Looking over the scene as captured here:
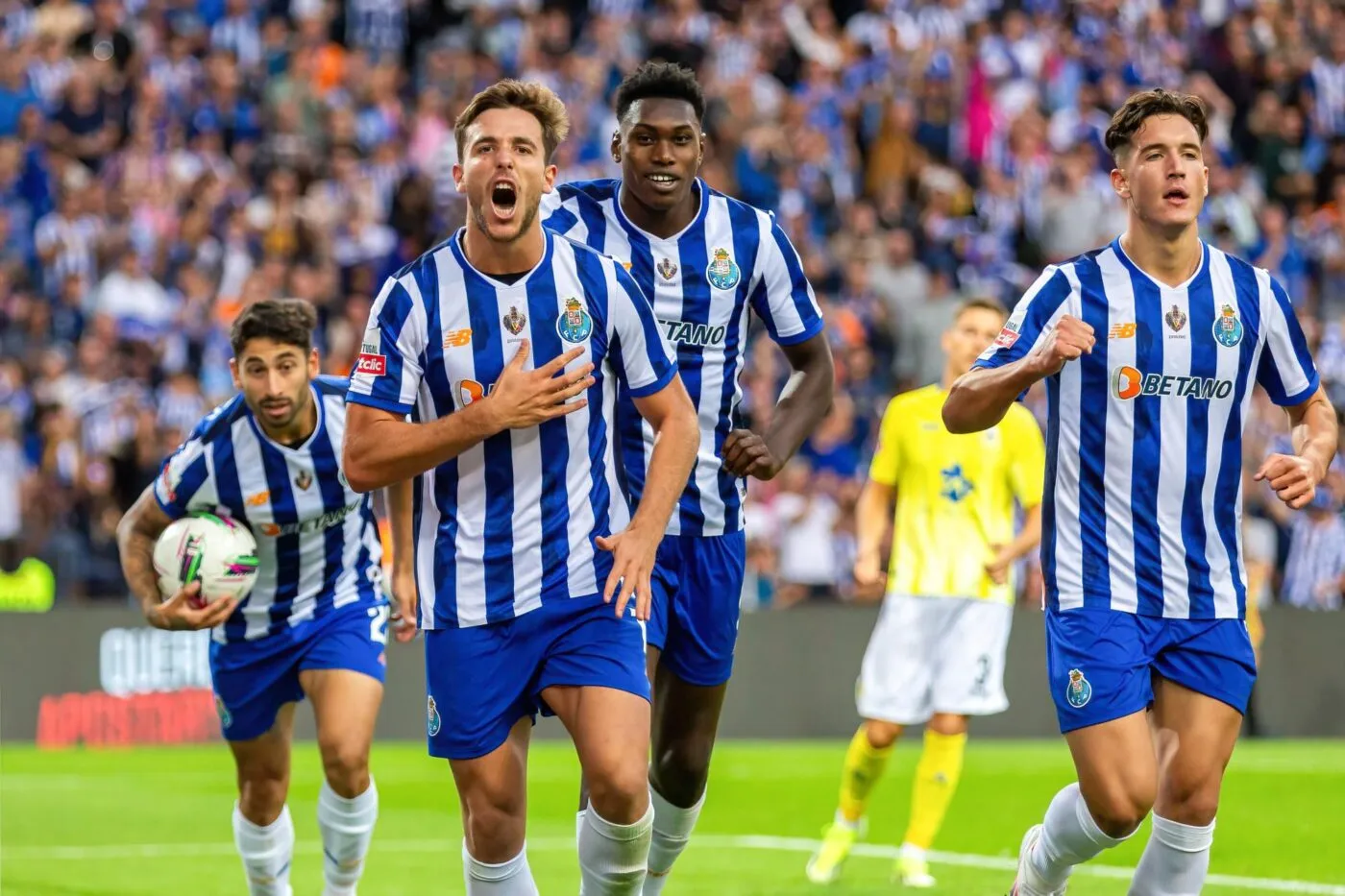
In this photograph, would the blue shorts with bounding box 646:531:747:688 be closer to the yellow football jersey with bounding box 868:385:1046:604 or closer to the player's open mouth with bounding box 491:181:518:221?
the player's open mouth with bounding box 491:181:518:221

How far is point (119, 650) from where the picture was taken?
15.6 m

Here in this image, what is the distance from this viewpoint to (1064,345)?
5.75 metres

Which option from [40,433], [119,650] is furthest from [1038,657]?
[40,433]

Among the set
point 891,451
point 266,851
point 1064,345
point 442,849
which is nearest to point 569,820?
point 442,849

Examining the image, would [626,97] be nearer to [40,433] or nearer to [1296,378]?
[1296,378]

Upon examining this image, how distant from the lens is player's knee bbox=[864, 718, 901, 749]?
923cm

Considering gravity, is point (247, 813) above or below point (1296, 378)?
below

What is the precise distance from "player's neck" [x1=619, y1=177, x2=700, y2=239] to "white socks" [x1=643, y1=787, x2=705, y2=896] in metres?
1.92

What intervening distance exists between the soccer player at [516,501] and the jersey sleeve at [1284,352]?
1932 mm

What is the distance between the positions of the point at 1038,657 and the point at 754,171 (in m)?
6.14

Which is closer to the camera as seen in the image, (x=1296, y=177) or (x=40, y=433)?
(x=40, y=433)

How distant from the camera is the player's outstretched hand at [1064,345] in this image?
18.9ft

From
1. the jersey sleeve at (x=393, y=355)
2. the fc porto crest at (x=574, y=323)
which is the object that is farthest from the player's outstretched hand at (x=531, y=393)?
the jersey sleeve at (x=393, y=355)

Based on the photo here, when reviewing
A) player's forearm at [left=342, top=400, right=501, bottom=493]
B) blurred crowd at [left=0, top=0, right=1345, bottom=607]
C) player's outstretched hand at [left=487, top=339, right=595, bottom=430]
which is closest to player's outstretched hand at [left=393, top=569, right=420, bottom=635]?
player's forearm at [left=342, top=400, right=501, bottom=493]
